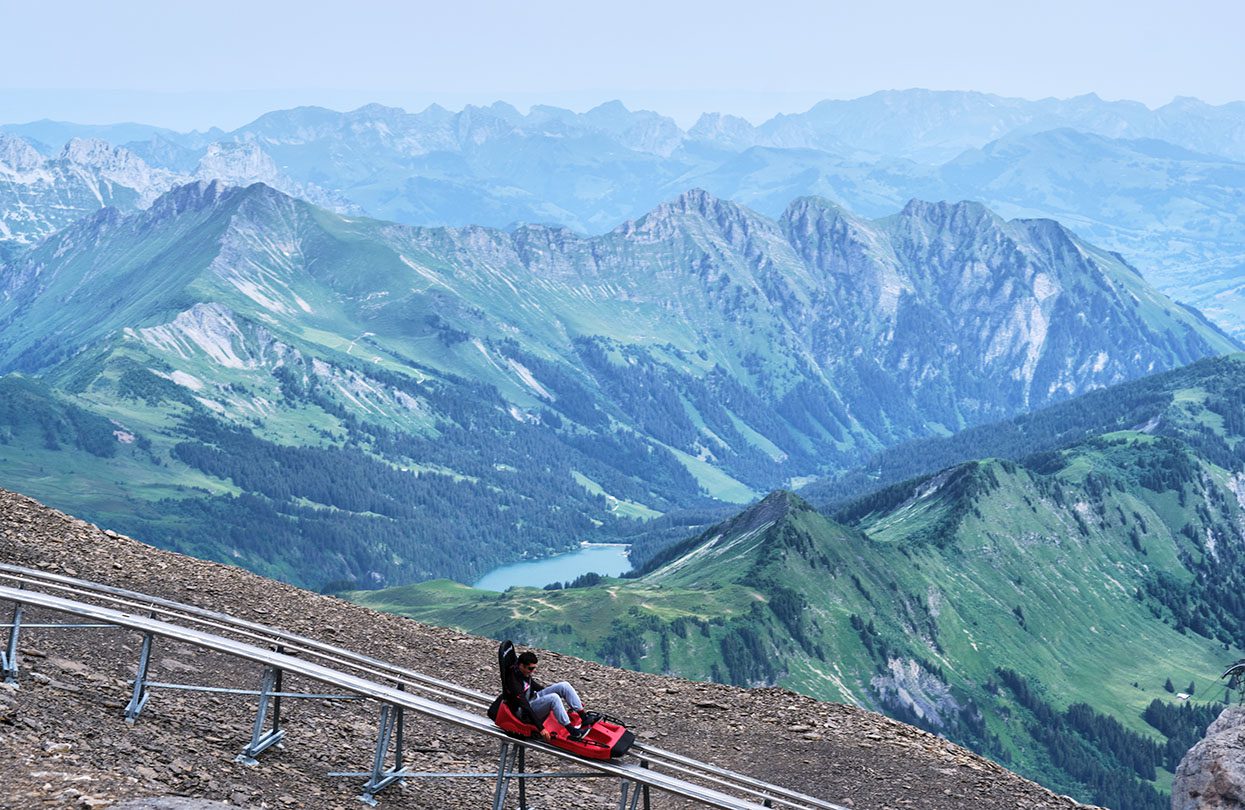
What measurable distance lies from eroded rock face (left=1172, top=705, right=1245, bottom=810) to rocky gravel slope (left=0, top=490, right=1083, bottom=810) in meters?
3.85

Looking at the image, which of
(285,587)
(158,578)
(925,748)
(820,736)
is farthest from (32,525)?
(925,748)

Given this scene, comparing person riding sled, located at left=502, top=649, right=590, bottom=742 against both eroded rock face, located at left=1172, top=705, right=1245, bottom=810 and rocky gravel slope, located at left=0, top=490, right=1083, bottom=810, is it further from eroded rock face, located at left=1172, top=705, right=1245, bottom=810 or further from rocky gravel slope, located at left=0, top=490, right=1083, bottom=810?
eroded rock face, located at left=1172, top=705, right=1245, bottom=810

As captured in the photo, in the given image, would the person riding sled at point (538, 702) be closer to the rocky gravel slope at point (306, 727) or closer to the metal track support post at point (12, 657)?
the rocky gravel slope at point (306, 727)

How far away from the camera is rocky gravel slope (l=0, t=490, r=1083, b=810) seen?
93.8 ft

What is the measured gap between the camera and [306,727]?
35781 mm

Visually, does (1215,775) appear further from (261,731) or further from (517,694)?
(261,731)

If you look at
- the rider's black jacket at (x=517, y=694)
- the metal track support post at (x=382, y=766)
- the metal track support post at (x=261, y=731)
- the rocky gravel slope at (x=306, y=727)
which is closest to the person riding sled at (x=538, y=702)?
the rider's black jacket at (x=517, y=694)

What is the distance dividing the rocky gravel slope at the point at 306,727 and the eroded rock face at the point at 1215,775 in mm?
3851

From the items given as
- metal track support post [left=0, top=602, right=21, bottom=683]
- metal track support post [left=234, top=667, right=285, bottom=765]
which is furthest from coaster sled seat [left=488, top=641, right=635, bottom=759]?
metal track support post [left=0, top=602, right=21, bottom=683]

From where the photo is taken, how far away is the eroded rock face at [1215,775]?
125ft

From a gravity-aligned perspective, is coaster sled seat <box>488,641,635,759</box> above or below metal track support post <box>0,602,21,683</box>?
below

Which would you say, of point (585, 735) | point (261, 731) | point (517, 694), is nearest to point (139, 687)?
point (261, 731)

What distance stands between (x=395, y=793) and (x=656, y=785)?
796 cm

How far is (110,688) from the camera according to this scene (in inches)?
1315
